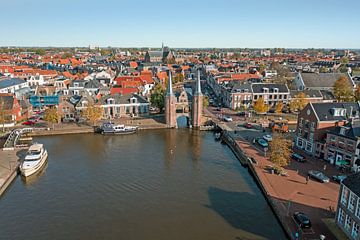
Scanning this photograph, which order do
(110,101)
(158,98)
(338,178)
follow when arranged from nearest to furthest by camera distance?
(338,178)
(110,101)
(158,98)

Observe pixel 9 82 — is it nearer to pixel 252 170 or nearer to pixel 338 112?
pixel 252 170

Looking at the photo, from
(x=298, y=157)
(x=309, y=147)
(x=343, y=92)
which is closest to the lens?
(x=298, y=157)

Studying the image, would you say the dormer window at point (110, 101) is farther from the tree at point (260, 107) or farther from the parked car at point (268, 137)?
the parked car at point (268, 137)

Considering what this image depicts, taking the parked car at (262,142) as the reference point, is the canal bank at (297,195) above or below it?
below

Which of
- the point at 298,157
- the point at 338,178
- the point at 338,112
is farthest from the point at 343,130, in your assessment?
the point at 338,178

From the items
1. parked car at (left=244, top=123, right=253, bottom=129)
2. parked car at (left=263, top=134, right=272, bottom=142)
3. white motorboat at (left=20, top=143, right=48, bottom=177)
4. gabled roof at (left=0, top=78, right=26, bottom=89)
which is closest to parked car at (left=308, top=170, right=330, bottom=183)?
parked car at (left=263, top=134, right=272, bottom=142)

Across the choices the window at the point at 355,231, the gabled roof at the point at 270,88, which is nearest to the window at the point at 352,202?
the window at the point at 355,231

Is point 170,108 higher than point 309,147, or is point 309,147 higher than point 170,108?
point 170,108
